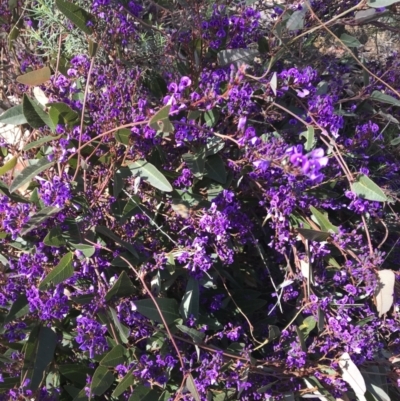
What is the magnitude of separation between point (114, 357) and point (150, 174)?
519mm

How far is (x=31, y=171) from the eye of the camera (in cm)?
134

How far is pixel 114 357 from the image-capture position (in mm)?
1438

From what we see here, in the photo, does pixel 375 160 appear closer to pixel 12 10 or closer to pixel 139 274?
pixel 139 274

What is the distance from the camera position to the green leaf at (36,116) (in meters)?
1.40

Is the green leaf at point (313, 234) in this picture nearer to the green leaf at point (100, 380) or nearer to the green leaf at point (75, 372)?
the green leaf at point (100, 380)

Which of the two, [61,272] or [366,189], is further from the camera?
[366,189]

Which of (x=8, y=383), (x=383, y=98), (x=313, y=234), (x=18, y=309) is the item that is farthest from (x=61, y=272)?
(x=383, y=98)

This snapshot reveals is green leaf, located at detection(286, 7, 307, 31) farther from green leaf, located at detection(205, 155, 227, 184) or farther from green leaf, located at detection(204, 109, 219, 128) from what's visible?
green leaf, located at detection(205, 155, 227, 184)

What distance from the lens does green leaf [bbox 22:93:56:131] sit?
140 centimetres

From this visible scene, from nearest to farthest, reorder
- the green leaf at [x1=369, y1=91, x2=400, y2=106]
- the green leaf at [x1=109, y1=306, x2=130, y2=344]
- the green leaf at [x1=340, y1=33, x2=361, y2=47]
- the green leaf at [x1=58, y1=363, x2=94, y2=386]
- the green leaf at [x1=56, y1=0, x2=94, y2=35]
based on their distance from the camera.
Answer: the green leaf at [x1=109, y1=306, x2=130, y2=344]
the green leaf at [x1=56, y1=0, x2=94, y2=35]
the green leaf at [x1=58, y1=363, x2=94, y2=386]
the green leaf at [x1=369, y1=91, x2=400, y2=106]
the green leaf at [x1=340, y1=33, x2=361, y2=47]

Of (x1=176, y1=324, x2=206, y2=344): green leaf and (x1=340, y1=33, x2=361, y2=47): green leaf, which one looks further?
(x1=340, y1=33, x2=361, y2=47): green leaf

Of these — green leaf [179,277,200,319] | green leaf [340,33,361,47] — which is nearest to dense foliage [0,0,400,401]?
green leaf [179,277,200,319]

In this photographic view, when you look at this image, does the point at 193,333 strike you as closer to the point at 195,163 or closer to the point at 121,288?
the point at 121,288

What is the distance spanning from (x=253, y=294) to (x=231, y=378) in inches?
11.2
